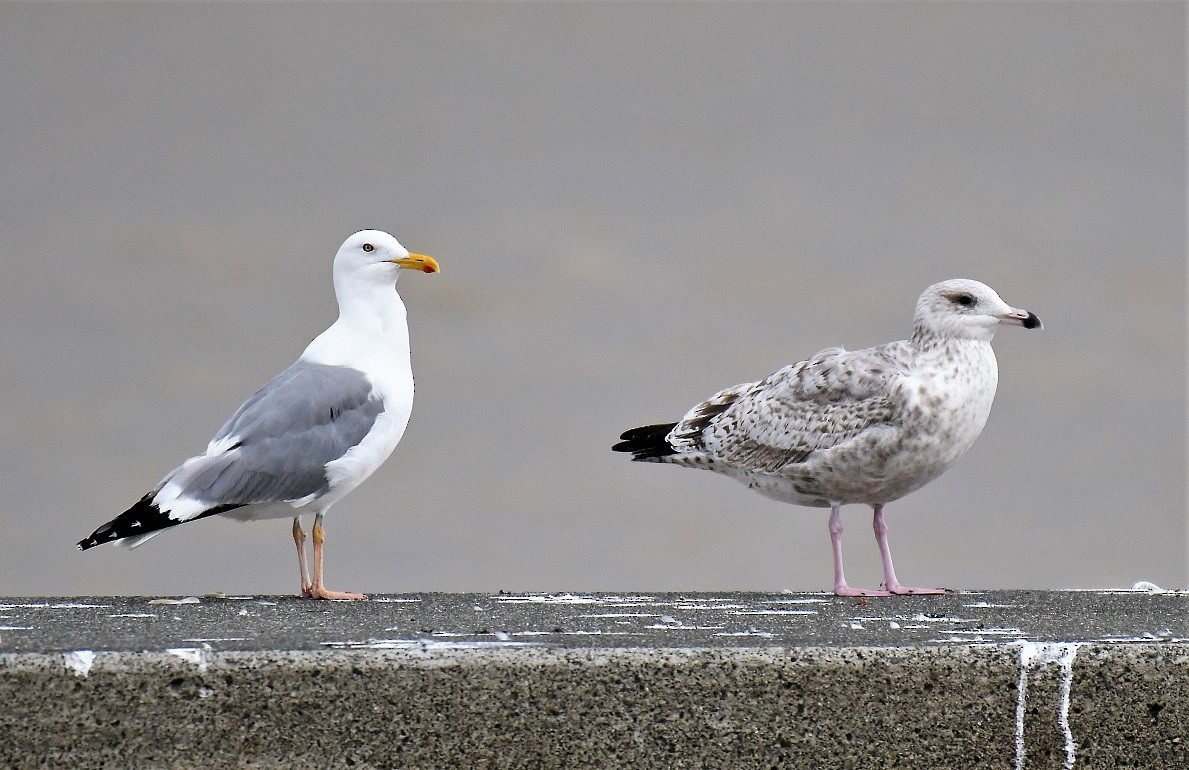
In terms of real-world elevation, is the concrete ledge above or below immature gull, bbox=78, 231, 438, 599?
below

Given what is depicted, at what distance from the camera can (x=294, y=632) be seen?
165 inches

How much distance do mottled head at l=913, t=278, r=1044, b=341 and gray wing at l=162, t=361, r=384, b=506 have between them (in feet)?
7.26

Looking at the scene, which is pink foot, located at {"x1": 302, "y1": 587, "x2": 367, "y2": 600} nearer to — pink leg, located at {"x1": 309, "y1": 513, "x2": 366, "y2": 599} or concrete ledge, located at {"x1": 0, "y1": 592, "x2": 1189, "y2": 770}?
pink leg, located at {"x1": 309, "y1": 513, "x2": 366, "y2": 599}

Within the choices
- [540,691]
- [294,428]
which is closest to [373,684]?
[540,691]

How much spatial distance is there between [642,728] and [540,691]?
11.6 inches

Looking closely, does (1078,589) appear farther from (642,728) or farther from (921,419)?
(642,728)

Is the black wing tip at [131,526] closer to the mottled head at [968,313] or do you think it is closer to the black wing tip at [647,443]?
the black wing tip at [647,443]

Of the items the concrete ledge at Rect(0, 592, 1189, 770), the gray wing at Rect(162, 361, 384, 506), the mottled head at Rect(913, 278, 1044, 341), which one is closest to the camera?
the concrete ledge at Rect(0, 592, 1189, 770)

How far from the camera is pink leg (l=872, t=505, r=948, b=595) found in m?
5.66

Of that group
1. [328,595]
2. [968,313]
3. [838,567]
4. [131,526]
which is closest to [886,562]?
[838,567]

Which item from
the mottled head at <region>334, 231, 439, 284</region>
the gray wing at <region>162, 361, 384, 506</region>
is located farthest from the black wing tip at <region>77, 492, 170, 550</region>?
the mottled head at <region>334, 231, 439, 284</region>

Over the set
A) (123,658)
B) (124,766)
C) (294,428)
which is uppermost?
(294,428)

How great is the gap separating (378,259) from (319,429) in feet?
2.47

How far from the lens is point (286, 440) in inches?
209
